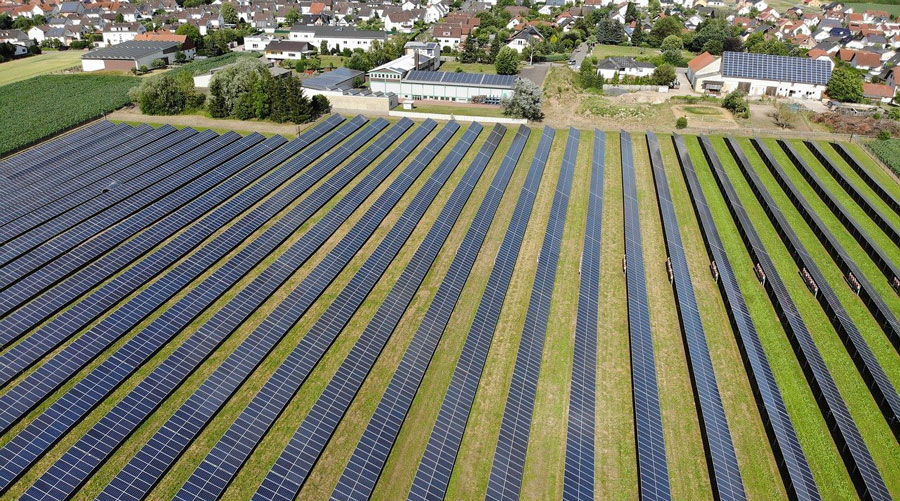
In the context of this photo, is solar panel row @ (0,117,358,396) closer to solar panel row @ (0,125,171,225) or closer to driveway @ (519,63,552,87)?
solar panel row @ (0,125,171,225)

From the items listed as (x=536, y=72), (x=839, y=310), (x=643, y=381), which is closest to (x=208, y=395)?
→ (x=643, y=381)

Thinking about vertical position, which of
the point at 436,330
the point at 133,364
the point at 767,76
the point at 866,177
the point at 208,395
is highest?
the point at 767,76

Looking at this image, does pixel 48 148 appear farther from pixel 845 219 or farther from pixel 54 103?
pixel 845 219

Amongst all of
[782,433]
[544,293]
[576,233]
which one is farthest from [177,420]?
[576,233]

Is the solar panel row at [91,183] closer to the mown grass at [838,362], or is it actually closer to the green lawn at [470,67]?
the mown grass at [838,362]

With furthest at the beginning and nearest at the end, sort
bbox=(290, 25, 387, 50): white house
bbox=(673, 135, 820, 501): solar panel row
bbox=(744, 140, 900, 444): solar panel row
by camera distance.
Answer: bbox=(290, 25, 387, 50): white house → bbox=(744, 140, 900, 444): solar panel row → bbox=(673, 135, 820, 501): solar panel row

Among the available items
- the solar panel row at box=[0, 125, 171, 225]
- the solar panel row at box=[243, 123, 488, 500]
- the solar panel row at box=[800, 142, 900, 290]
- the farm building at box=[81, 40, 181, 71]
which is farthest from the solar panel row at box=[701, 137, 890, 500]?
the farm building at box=[81, 40, 181, 71]

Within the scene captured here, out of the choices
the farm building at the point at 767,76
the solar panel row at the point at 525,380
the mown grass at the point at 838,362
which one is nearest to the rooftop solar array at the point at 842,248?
the mown grass at the point at 838,362
